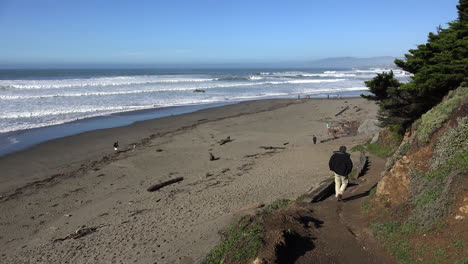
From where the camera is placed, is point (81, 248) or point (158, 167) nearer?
point (81, 248)

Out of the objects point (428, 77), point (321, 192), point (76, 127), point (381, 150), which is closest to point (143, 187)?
point (321, 192)

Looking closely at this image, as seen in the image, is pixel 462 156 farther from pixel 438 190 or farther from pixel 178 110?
pixel 178 110

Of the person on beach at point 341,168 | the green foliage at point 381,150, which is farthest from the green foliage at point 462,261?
the green foliage at point 381,150

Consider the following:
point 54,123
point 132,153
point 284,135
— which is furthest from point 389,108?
point 54,123

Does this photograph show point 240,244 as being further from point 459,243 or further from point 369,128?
point 369,128

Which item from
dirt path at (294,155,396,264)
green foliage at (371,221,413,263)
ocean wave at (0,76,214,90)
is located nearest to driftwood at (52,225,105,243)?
dirt path at (294,155,396,264)

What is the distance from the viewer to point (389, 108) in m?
12.0

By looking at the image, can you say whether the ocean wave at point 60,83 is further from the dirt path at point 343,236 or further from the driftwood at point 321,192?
the dirt path at point 343,236

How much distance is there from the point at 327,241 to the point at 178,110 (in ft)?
89.4

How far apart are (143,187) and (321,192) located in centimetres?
676

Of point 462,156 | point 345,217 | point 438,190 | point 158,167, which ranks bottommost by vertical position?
point 158,167

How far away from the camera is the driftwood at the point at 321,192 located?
27.2 ft

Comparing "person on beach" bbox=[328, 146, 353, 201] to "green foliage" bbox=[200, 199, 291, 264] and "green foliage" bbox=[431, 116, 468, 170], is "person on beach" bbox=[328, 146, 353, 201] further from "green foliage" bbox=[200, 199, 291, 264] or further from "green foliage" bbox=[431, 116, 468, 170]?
"green foliage" bbox=[200, 199, 291, 264]

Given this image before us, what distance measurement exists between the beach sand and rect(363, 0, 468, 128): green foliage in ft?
10.7
